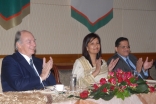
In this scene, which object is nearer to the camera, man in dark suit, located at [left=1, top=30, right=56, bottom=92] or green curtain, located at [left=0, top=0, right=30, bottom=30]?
man in dark suit, located at [left=1, top=30, right=56, bottom=92]

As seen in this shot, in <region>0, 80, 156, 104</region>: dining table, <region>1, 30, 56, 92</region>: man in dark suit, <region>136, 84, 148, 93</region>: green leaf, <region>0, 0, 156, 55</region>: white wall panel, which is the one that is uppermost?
<region>0, 0, 156, 55</region>: white wall panel

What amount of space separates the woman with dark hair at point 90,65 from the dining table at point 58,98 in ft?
2.97

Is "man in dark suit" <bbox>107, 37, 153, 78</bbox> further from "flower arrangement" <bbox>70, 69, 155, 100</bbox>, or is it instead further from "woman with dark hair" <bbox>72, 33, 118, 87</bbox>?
"flower arrangement" <bbox>70, 69, 155, 100</bbox>

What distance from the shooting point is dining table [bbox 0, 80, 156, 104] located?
2254 millimetres

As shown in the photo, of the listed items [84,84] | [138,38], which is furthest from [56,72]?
[138,38]

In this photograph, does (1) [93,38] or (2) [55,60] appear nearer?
(1) [93,38]

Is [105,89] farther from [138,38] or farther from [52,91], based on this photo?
[138,38]

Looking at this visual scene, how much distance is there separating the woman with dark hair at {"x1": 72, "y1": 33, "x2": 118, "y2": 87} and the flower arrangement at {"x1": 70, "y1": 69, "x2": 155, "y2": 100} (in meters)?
0.99

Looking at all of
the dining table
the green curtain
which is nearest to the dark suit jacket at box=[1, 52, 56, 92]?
the dining table

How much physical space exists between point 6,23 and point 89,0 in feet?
4.74

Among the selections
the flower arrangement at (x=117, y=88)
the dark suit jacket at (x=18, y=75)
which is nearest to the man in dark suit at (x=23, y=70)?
the dark suit jacket at (x=18, y=75)

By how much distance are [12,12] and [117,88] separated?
2491 mm

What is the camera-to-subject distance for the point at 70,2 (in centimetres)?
520

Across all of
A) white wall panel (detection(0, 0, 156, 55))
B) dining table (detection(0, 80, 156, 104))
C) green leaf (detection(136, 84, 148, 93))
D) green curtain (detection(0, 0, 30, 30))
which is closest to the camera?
dining table (detection(0, 80, 156, 104))
